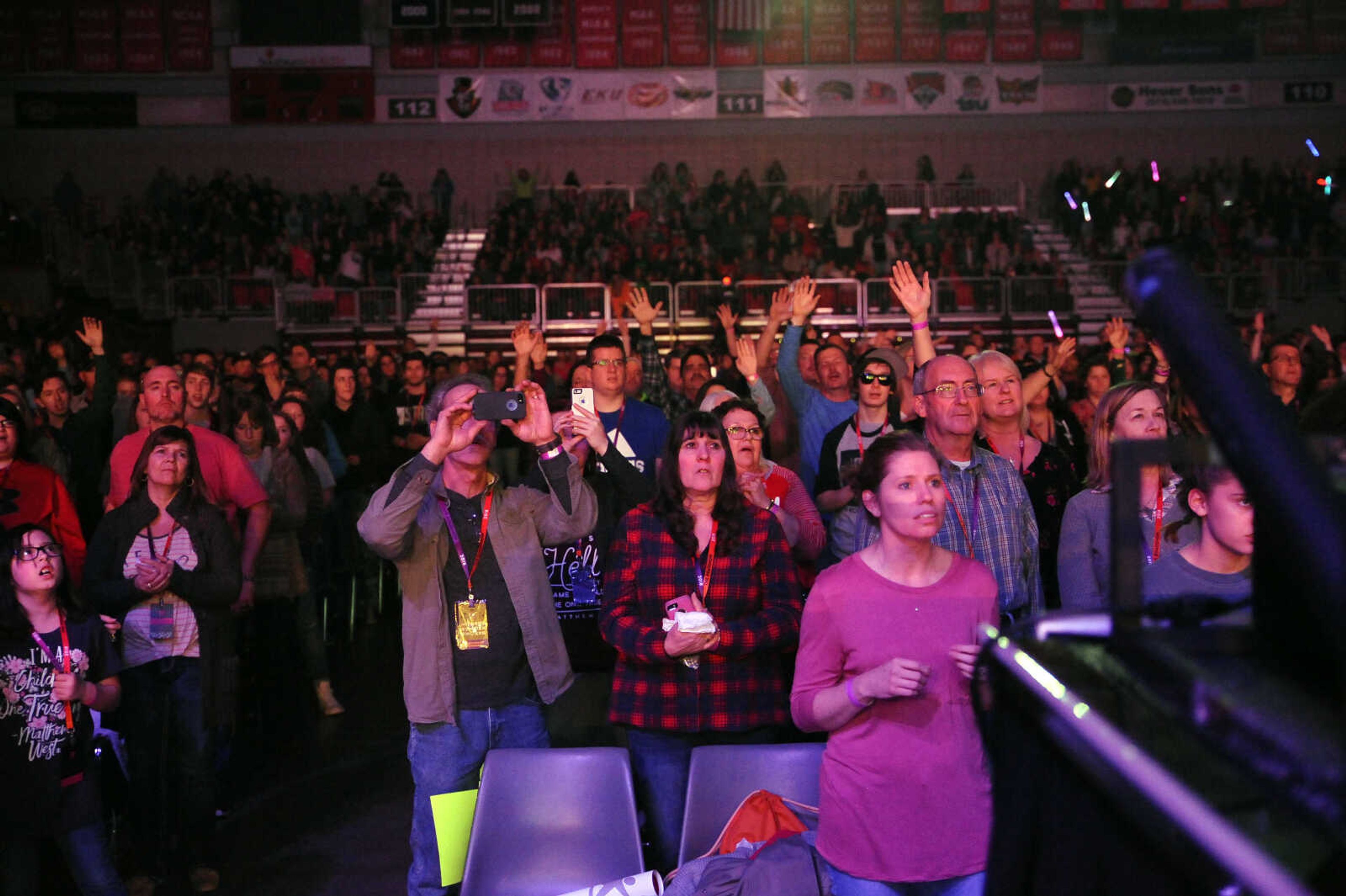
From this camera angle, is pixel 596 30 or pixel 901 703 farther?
pixel 596 30

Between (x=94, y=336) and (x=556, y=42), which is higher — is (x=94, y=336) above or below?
below

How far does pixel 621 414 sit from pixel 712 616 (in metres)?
1.96

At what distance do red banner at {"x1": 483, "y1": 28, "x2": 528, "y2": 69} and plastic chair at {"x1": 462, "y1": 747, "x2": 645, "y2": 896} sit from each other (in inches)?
813

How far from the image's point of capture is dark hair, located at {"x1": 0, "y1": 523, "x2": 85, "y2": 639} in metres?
3.57

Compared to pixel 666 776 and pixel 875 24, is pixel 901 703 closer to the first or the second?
pixel 666 776

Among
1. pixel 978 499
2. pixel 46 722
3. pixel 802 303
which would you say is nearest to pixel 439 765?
pixel 46 722

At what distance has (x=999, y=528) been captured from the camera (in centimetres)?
331

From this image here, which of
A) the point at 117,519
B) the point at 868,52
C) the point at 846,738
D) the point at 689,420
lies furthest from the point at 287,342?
the point at 846,738

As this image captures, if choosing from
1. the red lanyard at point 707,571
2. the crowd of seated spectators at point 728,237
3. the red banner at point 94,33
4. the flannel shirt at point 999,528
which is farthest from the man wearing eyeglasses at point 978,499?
the red banner at point 94,33

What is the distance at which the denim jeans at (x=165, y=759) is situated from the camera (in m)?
4.14

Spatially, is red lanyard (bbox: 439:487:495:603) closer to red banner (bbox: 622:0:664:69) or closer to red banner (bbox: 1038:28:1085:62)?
red banner (bbox: 622:0:664:69)

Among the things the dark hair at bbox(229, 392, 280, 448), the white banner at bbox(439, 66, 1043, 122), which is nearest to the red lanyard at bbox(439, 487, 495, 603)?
the dark hair at bbox(229, 392, 280, 448)

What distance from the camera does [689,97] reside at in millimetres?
22250

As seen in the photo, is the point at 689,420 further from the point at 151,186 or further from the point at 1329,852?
the point at 151,186
